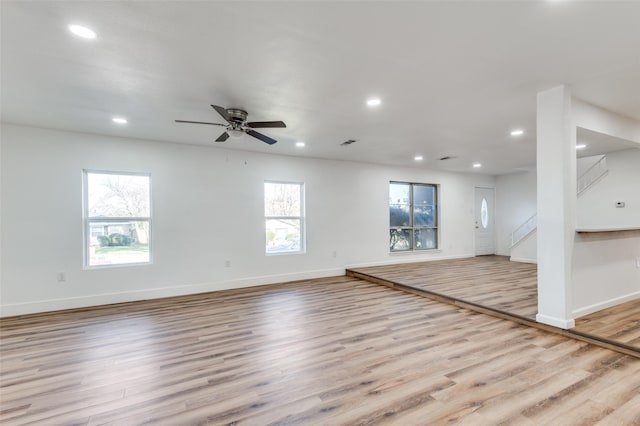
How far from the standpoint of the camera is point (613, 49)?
7.77 feet

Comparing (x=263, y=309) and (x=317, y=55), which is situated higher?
(x=317, y=55)

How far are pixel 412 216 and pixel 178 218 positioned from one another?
564cm

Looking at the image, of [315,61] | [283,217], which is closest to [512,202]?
[283,217]

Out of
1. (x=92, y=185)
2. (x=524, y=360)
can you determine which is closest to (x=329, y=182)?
(x=92, y=185)

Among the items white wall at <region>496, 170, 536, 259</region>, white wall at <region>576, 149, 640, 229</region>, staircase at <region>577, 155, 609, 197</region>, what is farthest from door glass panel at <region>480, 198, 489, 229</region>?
white wall at <region>576, 149, 640, 229</region>

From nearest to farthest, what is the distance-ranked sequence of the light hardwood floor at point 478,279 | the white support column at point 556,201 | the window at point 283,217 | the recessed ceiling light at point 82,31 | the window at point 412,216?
the recessed ceiling light at point 82,31 < the white support column at point 556,201 < the light hardwood floor at point 478,279 < the window at point 283,217 < the window at point 412,216

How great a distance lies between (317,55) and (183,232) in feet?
13.1

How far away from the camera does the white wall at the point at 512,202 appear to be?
8.25 metres

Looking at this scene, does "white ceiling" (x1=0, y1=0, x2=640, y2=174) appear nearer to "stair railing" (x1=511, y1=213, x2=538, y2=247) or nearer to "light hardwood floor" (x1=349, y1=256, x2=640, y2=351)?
"light hardwood floor" (x1=349, y1=256, x2=640, y2=351)

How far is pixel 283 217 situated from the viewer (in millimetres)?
6219

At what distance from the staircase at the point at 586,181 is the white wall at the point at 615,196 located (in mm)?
183

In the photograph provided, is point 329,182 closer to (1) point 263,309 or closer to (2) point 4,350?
(1) point 263,309

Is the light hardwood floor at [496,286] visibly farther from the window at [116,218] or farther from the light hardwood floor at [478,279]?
the window at [116,218]

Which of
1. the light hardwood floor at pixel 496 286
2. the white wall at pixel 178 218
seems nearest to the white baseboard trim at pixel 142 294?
the white wall at pixel 178 218
